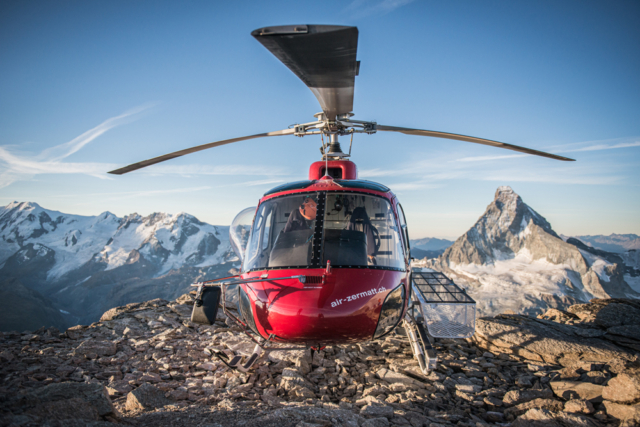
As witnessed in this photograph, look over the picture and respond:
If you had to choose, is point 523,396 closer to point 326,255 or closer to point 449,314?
point 449,314

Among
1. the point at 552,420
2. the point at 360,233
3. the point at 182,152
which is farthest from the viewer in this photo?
the point at 182,152

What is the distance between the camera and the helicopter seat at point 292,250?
469 centimetres

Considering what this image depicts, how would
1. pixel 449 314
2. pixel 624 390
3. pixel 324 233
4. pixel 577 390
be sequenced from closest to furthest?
pixel 624 390
pixel 577 390
pixel 324 233
pixel 449 314

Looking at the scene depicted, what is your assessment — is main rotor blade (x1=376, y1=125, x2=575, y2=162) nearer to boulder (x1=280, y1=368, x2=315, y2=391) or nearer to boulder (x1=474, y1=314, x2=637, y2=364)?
boulder (x1=474, y1=314, x2=637, y2=364)

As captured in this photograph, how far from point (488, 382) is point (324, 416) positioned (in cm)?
340

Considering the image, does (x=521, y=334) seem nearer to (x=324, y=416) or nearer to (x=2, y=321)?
(x=324, y=416)

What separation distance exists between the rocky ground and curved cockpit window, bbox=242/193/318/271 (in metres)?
1.97

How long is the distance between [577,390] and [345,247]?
12.9 ft

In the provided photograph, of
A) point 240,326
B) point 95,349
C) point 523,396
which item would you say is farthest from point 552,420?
point 95,349

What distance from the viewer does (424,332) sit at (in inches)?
246

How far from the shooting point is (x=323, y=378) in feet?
18.1

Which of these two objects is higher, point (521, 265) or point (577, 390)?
point (577, 390)

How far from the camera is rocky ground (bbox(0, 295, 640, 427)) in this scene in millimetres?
3463

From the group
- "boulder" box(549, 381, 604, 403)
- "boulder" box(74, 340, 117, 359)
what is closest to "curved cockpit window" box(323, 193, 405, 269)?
"boulder" box(549, 381, 604, 403)
